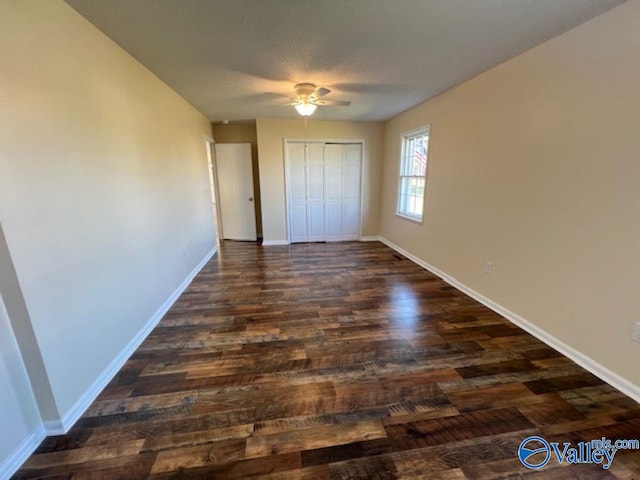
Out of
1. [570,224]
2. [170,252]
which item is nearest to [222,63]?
[170,252]

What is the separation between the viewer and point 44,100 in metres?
1.40

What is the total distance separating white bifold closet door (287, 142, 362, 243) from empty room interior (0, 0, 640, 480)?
187 centimetres

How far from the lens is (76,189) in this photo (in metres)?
1.59

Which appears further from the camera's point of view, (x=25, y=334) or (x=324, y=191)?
(x=324, y=191)

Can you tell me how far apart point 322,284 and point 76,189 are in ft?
7.98

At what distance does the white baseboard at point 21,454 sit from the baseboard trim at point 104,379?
0.13 ft

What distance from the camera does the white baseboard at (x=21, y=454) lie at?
3.95 ft

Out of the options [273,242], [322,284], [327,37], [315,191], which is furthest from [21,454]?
[315,191]

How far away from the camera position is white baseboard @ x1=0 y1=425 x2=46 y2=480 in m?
1.20

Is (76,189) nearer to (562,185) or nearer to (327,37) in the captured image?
(327,37)

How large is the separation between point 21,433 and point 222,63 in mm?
2755

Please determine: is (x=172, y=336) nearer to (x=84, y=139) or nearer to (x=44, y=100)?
(x=84, y=139)

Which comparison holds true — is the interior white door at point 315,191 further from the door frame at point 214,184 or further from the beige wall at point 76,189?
the beige wall at point 76,189

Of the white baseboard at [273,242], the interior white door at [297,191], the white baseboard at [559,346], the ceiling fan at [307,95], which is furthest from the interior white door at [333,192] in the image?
the white baseboard at [559,346]
